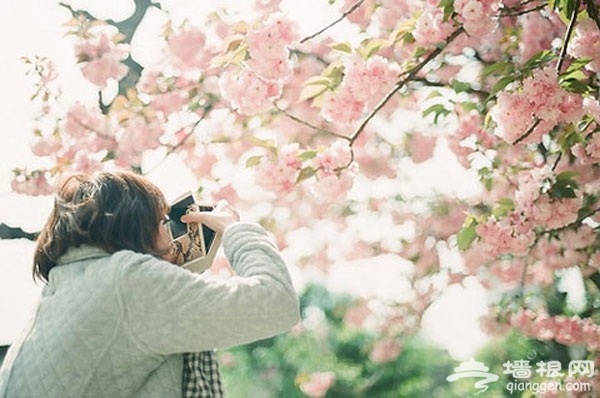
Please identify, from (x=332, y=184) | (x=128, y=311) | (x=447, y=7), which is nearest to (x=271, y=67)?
(x=332, y=184)

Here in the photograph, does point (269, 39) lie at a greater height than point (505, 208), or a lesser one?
greater

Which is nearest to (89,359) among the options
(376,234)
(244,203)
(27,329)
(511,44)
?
(27,329)

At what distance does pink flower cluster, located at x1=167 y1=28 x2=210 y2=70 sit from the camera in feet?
6.56

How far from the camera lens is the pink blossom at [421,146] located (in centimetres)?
239

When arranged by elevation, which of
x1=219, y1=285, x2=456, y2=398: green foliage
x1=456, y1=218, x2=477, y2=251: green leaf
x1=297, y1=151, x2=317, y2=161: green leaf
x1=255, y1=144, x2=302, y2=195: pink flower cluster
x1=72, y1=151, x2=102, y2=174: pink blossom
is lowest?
x1=219, y1=285, x2=456, y2=398: green foliage

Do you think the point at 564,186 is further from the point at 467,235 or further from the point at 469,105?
the point at 469,105

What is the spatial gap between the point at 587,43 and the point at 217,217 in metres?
0.76

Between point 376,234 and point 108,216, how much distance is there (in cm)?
180

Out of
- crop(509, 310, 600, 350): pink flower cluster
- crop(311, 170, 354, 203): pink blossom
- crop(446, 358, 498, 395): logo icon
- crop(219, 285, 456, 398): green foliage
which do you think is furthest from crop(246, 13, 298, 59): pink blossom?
crop(219, 285, 456, 398): green foliage

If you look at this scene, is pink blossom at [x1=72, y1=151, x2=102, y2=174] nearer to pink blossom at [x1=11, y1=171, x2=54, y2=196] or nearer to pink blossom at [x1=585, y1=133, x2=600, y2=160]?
pink blossom at [x1=11, y1=171, x2=54, y2=196]

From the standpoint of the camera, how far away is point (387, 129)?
2.36 metres

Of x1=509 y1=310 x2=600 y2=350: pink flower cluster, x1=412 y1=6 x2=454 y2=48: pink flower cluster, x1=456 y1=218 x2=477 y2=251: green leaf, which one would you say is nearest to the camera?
x1=412 y1=6 x2=454 y2=48: pink flower cluster

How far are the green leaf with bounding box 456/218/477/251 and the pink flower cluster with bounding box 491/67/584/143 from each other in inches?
10.5

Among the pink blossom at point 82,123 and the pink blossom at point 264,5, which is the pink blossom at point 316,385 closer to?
the pink blossom at point 82,123
